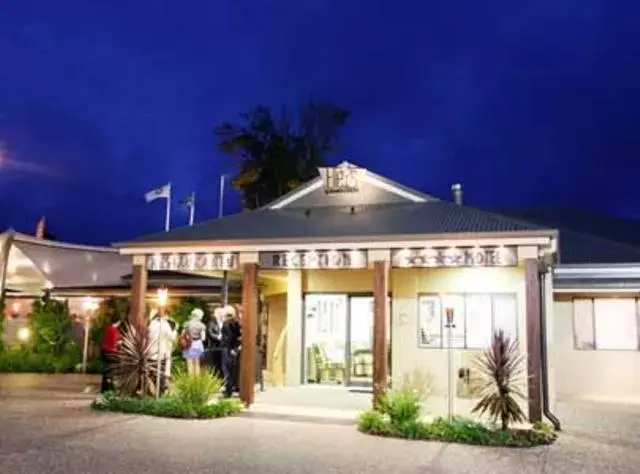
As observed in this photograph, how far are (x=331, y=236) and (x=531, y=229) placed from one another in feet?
11.6

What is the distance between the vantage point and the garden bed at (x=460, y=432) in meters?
9.82

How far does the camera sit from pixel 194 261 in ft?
44.6

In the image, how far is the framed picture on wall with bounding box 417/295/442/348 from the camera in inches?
612

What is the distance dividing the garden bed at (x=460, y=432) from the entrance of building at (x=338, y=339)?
610 cm

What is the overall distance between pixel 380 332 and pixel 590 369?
737 centimetres

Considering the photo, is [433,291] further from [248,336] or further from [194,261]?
[194,261]

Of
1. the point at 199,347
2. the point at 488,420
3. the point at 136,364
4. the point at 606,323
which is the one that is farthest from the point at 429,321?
the point at 136,364

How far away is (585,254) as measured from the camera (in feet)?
61.1

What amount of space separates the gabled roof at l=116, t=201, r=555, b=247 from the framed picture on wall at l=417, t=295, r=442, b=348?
83.9 inches

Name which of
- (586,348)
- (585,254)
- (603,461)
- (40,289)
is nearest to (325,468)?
(603,461)

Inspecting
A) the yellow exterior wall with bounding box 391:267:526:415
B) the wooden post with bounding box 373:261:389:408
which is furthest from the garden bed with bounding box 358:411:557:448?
the yellow exterior wall with bounding box 391:267:526:415

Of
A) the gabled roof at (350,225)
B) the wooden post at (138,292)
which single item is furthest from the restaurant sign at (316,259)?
the wooden post at (138,292)

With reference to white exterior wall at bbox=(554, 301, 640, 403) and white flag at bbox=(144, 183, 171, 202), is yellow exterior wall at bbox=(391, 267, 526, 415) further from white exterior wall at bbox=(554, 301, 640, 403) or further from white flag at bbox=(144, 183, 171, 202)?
white flag at bbox=(144, 183, 171, 202)

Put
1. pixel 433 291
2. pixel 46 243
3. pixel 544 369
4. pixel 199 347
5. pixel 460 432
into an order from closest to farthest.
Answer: pixel 460 432 → pixel 544 369 → pixel 199 347 → pixel 433 291 → pixel 46 243
